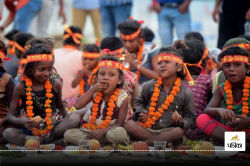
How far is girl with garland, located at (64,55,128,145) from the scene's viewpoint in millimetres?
5137

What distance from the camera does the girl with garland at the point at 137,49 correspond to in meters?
6.79

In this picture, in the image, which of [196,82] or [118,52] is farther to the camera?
[118,52]

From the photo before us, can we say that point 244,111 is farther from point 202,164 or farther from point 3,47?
point 3,47

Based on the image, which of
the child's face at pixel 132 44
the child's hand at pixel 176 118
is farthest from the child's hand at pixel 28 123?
the child's face at pixel 132 44

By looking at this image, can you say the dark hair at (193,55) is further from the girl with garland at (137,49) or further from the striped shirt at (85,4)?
the striped shirt at (85,4)

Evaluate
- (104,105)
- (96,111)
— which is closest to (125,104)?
(104,105)

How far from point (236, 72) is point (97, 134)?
1.73 metres

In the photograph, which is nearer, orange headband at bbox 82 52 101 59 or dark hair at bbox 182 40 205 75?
dark hair at bbox 182 40 205 75

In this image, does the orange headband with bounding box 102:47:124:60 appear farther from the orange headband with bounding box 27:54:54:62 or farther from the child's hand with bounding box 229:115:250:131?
the child's hand with bounding box 229:115:250:131

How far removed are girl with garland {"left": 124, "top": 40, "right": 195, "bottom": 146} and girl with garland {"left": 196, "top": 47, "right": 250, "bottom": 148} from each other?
0.25m

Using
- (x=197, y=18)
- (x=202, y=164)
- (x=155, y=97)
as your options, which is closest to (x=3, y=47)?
(x=155, y=97)

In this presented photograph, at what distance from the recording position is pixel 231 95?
5066mm

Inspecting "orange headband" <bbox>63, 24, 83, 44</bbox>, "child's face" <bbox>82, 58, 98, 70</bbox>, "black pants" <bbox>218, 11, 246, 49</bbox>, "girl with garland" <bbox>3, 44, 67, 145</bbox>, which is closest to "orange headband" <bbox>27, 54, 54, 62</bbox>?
"girl with garland" <bbox>3, 44, 67, 145</bbox>

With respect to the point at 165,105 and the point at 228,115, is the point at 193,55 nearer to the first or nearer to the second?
the point at 165,105
